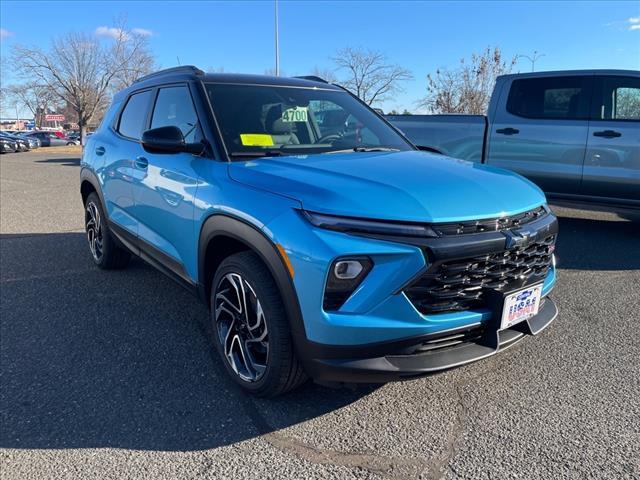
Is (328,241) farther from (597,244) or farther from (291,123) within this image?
(597,244)

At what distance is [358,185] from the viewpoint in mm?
2326

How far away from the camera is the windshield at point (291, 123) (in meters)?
3.03

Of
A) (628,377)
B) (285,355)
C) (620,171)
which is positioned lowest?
(628,377)

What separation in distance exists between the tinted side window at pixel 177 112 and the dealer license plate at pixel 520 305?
203cm

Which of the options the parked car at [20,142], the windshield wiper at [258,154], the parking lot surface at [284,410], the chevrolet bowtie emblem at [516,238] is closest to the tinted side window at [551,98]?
the parking lot surface at [284,410]

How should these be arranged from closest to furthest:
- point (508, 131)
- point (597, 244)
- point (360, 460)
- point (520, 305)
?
point (360, 460), point (520, 305), point (597, 244), point (508, 131)

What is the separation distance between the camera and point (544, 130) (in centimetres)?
612

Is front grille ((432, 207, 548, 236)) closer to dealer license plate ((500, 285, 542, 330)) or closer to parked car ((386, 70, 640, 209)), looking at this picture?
dealer license plate ((500, 285, 542, 330))

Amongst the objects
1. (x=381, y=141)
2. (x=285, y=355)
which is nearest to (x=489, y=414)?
(x=285, y=355)

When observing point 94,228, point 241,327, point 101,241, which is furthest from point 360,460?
point 94,228

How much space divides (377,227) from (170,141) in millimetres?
1451

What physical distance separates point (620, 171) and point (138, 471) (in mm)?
5892

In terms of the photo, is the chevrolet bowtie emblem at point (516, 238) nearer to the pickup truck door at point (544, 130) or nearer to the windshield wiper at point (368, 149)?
the windshield wiper at point (368, 149)

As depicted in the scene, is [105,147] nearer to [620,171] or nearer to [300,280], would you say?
[300,280]
